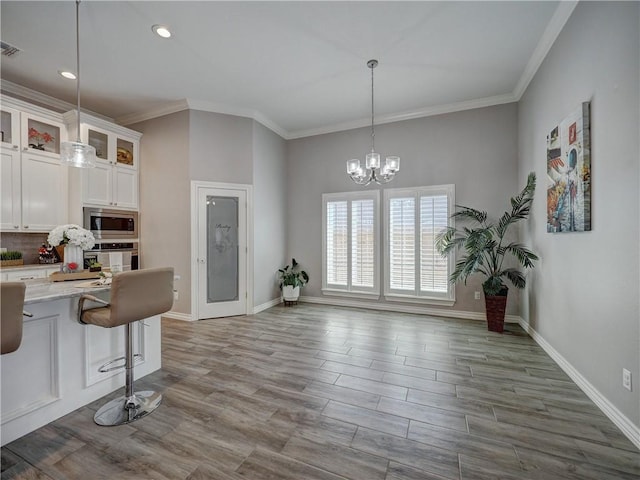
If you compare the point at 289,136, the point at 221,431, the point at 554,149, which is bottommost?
the point at 221,431

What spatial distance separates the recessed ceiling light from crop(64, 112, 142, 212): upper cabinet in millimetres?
1946

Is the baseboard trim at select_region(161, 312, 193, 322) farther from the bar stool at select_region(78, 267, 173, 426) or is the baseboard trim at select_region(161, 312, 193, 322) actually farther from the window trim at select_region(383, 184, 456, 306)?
the window trim at select_region(383, 184, 456, 306)

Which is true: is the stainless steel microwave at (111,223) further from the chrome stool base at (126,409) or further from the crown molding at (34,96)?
the chrome stool base at (126,409)

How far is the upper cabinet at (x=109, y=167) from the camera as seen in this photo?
3922 millimetres

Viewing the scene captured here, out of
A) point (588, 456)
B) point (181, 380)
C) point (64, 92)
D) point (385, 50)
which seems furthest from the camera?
point (64, 92)

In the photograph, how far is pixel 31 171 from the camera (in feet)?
11.8

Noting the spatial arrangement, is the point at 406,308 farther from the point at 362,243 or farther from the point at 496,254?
the point at 496,254

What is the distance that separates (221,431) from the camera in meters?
1.88

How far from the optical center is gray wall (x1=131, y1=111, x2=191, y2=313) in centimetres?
434

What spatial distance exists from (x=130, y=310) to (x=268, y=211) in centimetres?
338

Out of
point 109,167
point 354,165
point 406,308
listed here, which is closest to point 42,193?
point 109,167

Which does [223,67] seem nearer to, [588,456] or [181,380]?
[181,380]

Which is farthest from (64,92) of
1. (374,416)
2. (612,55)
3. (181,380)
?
(612,55)

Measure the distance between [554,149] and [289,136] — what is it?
4.29m
